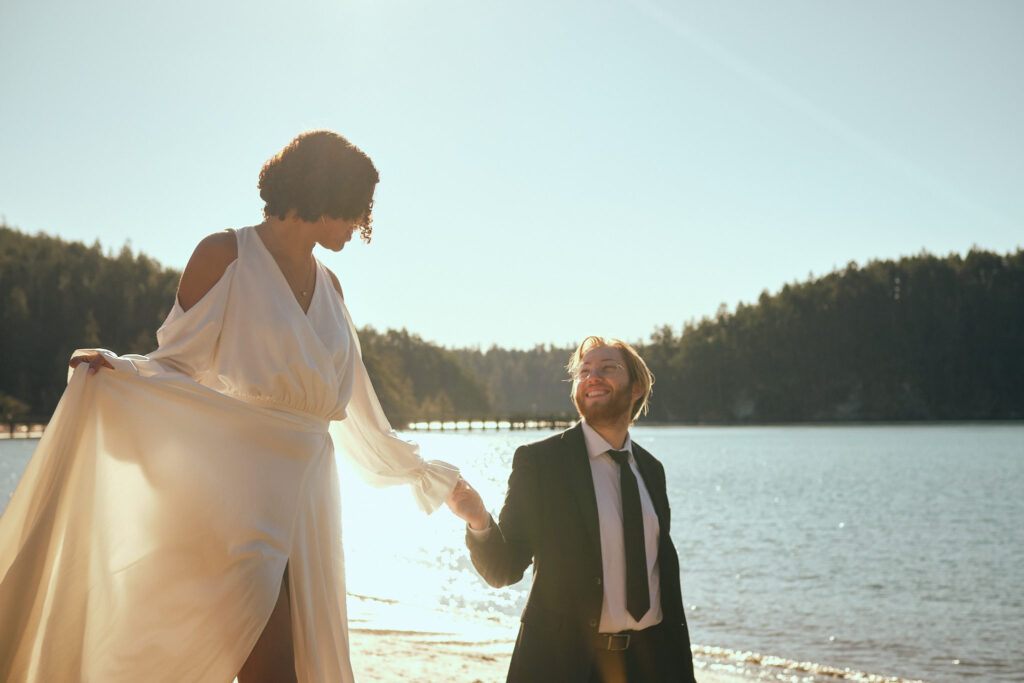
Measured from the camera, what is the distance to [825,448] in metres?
72.4

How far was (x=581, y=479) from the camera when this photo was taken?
3.56 metres

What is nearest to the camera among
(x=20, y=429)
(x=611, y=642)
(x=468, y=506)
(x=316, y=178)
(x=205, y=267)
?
(x=205, y=267)

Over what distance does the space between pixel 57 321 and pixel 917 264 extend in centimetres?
11639

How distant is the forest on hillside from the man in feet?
355

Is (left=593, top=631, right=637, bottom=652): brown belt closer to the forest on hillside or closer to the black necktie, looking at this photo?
the black necktie

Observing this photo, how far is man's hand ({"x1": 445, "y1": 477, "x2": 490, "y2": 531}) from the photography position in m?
3.62

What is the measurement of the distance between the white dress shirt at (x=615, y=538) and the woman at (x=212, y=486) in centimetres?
91

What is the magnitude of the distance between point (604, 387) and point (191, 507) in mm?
1603

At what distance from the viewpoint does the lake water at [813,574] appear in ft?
37.2

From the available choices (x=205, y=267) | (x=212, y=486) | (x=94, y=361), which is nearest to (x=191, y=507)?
(x=212, y=486)

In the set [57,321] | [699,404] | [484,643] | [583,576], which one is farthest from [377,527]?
[699,404]

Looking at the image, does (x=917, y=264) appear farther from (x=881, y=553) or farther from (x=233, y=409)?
(x=233, y=409)

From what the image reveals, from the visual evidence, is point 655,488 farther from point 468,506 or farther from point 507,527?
point 468,506

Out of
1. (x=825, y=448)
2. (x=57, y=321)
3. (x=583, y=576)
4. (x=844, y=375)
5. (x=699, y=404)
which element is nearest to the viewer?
(x=583, y=576)
